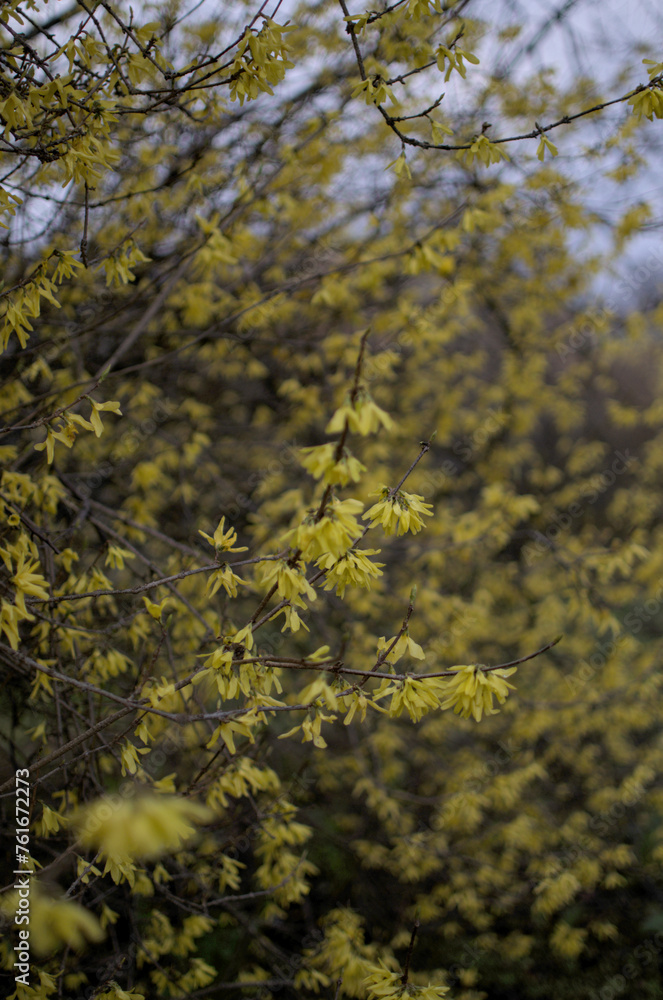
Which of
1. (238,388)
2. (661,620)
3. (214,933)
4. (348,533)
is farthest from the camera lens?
(661,620)

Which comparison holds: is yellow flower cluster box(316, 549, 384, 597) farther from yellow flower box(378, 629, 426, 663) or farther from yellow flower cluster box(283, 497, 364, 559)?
yellow flower box(378, 629, 426, 663)

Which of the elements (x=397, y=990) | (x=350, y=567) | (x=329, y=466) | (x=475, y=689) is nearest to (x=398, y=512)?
(x=350, y=567)

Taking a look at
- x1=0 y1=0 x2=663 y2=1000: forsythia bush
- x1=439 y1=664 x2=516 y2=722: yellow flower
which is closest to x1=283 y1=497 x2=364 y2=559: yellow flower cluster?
x1=0 y1=0 x2=663 y2=1000: forsythia bush

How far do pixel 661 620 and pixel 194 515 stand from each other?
25.5ft

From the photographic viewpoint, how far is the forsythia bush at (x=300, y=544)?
169 centimetres

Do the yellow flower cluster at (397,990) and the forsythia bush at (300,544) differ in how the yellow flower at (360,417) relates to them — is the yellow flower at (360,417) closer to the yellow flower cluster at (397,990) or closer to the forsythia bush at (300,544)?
the forsythia bush at (300,544)

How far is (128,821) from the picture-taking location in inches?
32.1

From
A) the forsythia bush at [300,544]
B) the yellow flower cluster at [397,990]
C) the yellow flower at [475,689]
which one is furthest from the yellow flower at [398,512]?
Result: the yellow flower cluster at [397,990]

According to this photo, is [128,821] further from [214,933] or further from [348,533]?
[214,933]

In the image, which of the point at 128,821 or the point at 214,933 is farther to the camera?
the point at 214,933

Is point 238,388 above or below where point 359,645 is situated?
above

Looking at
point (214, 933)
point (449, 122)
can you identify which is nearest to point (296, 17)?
point (449, 122)

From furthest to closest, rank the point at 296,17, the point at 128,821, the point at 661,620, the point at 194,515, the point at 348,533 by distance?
the point at 661,620 → the point at 194,515 → the point at 296,17 → the point at 348,533 → the point at 128,821

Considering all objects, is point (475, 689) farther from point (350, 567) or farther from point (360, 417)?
point (360, 417)
